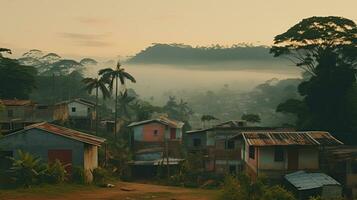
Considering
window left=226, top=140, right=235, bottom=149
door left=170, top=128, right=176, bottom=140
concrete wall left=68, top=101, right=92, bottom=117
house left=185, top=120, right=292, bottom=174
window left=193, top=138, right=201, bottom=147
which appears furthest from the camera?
concrete wall left=68, top=101, right=92, bottom=117

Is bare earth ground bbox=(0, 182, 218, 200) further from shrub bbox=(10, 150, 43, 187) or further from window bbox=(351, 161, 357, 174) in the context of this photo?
window bbox=(351, 161, 357, 174)

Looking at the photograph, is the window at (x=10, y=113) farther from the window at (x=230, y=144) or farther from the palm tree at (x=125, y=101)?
the window at (x=230, y=144)

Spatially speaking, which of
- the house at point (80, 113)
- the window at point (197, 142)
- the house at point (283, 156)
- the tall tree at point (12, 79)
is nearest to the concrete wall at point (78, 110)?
the house at point (80, 113)

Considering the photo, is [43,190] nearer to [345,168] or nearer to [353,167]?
[345,168]

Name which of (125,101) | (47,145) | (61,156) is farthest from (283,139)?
(125,101)

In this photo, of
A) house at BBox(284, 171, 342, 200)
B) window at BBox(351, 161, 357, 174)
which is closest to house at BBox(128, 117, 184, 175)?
house at BBox(284, 171, 342, 200)

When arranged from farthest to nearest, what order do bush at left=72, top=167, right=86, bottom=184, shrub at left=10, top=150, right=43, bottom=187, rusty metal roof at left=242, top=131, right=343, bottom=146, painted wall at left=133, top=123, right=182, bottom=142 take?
painted wall at left=133, top=123, right=182, bottom=142 → bush at left=72, top=167, right=86, bottom=184 → rusty metal roof at left=242, top=131, right=343, bottom=146 → shrub at left=10, top=150, right=43, bottom=187
